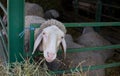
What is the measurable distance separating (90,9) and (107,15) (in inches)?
40.1

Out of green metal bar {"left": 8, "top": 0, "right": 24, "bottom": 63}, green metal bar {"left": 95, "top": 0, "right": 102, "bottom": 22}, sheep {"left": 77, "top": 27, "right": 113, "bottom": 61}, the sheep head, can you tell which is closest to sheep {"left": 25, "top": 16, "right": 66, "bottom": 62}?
the sheep head

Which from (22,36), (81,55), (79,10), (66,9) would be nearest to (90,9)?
(79,10)

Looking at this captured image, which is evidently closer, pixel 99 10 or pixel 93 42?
pixel 93 42

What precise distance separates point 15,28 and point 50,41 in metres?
0.49

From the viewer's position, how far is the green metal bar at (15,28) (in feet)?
11.4

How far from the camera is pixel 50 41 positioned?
3400 millimetres

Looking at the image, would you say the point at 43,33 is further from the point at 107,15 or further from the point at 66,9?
the point at 66,9

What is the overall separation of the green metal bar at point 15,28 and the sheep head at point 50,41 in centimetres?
22

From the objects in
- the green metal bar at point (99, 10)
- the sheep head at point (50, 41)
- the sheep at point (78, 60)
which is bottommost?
the green metal bar at point (99, 10)

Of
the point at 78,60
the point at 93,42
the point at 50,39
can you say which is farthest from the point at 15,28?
the point at 93,42

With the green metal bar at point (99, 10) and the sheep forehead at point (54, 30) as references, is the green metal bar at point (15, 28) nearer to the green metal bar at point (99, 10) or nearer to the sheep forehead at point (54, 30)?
the sheep forehead at point (54, 30)

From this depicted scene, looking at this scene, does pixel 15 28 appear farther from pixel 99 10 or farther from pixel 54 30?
pixel 99 10

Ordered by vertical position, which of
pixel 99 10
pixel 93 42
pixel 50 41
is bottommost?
pixel 99 10

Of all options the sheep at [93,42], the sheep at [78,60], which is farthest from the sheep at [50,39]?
the sheep at [93,42]
